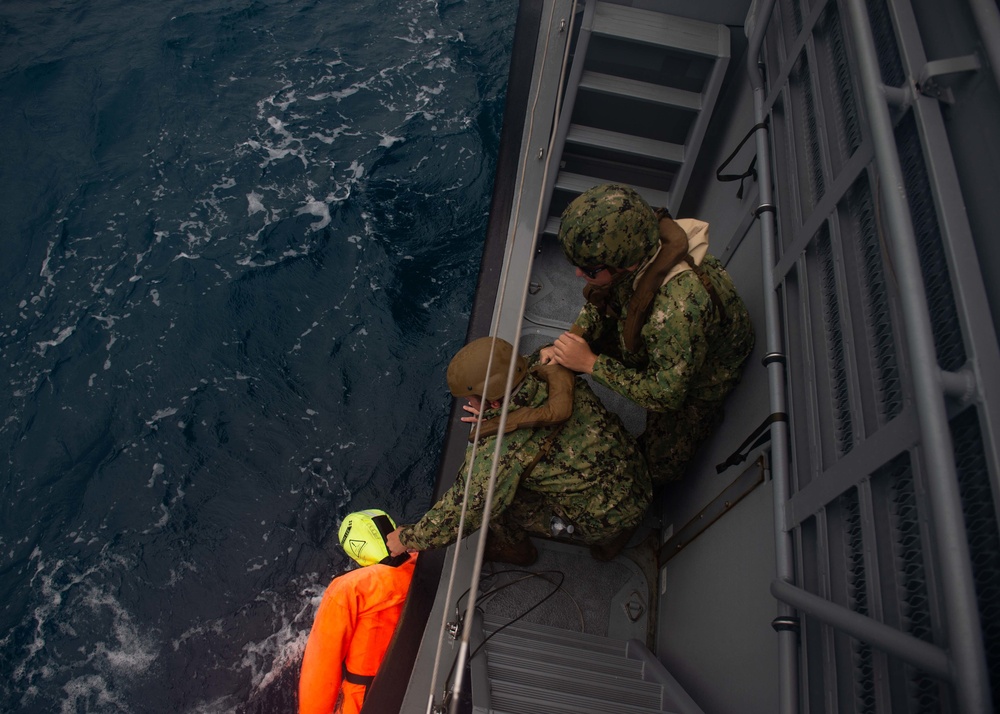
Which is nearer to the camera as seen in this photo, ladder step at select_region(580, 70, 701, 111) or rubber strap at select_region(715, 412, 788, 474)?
rubber strap at select_region(715, 412, 788, 474)

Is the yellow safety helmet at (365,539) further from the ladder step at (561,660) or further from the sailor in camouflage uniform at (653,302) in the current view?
the sailor in camouflage uniform at (653,302)

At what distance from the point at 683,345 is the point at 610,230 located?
54 centimetres

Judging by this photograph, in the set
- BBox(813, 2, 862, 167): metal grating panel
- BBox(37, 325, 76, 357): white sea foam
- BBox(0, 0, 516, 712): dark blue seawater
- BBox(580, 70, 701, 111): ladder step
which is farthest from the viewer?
BBox(37, 325, 76, 357): white sea foam

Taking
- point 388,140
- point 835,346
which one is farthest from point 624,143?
point 388,140

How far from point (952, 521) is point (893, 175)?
83 cm

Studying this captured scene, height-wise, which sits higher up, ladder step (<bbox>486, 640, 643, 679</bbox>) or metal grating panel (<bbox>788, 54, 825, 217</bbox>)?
metal grating panel (<bbox>788, 54, 825, 217</bbox>)

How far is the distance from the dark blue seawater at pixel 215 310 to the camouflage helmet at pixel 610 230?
3.18 metres

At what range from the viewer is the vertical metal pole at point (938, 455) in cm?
104

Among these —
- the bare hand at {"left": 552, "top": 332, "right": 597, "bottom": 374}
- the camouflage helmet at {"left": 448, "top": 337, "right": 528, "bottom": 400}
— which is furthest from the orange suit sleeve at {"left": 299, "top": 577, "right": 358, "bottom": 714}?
the bare hand at {"left": 552, "top": 332, "right": 597, "bottom": 374}

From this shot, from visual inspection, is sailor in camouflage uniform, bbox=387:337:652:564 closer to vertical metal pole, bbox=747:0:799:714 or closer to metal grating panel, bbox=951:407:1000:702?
vertical metal pole, bbox=747:0:799:714

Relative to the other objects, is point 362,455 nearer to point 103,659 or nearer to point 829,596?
point 103,659

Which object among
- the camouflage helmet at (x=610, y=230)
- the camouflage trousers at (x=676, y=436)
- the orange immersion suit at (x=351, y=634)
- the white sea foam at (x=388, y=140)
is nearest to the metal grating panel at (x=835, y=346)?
the camouflage helmet at (x=610, y=230)

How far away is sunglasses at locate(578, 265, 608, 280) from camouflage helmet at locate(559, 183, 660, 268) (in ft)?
0.08

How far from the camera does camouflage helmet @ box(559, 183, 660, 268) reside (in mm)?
2359
